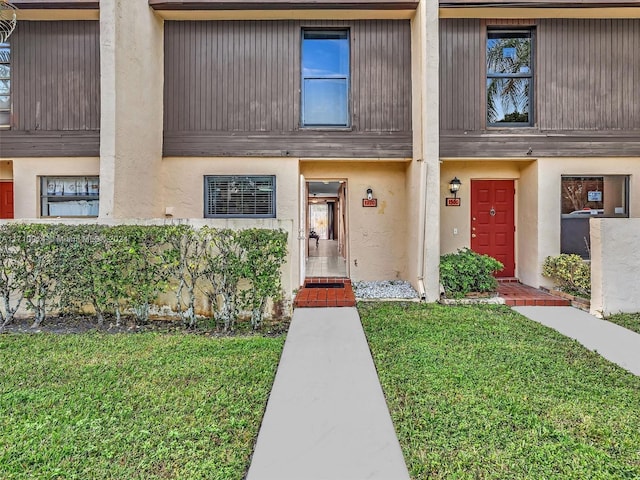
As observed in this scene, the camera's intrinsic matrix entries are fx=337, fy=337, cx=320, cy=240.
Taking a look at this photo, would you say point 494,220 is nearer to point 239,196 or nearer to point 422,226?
point 422,226

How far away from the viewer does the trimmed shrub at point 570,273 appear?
19.5ft

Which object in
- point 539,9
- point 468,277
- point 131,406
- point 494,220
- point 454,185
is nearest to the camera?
point 131,406

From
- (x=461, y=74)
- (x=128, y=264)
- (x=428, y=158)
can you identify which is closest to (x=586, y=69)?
(x=461, y=74)

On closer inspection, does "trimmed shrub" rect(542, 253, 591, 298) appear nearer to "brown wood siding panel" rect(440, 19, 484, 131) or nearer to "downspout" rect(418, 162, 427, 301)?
"downspout" rect(418, 162, 427, 301)

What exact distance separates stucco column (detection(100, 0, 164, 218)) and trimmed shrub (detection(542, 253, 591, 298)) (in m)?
7.89

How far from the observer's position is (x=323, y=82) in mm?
7090

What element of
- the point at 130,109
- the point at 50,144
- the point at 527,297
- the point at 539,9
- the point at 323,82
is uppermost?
the point at 539,9

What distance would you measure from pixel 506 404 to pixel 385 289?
3976 millimetres

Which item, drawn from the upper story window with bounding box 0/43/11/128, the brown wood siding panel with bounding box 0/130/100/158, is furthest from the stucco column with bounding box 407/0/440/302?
the upper story window with bounding box 0/43/11/128

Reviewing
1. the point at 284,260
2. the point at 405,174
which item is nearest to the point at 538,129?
the point at 405,174

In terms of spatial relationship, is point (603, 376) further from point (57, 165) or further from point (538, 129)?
point (57, 165)

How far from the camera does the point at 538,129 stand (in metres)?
6.78

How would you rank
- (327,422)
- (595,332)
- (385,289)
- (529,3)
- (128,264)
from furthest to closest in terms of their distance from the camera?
(385,289) → (529,3) → (128,264) → (595,332) → (327,422)

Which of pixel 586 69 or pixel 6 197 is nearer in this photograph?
pixel 586 69
